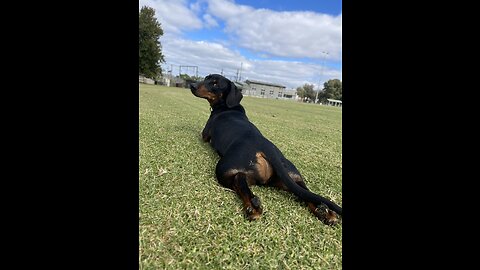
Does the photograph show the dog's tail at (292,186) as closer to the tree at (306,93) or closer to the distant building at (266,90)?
the distant building at (266,90)

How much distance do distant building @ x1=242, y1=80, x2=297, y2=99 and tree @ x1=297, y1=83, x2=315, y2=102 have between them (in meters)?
5.18

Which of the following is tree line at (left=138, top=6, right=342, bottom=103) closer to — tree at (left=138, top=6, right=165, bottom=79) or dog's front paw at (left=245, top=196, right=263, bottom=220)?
tree at (left=138, top=6, right=165, bottom=79)

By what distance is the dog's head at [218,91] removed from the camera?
429 centimetres

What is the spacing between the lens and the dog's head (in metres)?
4.29

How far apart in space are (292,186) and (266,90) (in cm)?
7209

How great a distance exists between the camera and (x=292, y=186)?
2.17 metres

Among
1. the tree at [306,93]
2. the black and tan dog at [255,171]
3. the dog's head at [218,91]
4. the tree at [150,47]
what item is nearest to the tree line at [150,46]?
the tree at [150,47]

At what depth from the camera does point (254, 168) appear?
2332 mm

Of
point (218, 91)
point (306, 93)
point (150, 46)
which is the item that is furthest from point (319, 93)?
point (218, 91)
